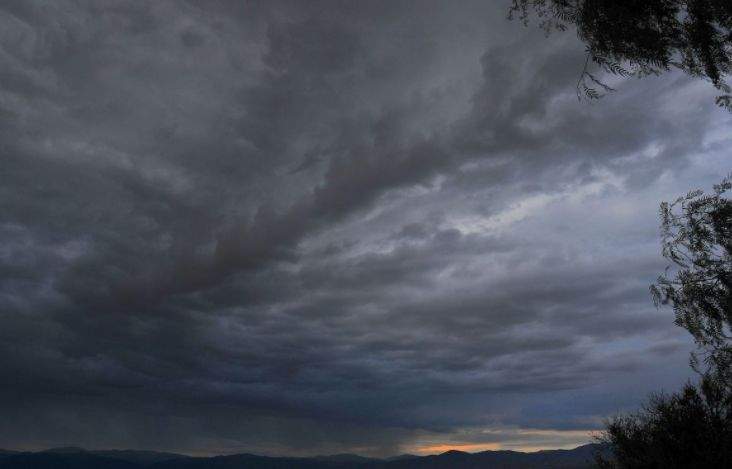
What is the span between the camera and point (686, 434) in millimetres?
28625

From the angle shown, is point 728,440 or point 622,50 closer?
point 622,50

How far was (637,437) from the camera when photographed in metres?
31.4

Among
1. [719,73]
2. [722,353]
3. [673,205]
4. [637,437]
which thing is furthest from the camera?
[637,437]

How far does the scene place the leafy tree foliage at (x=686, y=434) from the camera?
89.5 ft

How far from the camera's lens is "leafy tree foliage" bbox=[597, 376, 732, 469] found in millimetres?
27281

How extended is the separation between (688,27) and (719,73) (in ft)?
6.46

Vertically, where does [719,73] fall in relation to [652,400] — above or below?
above

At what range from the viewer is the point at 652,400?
104 ft

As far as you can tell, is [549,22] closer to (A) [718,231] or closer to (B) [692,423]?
(A) [718,231]

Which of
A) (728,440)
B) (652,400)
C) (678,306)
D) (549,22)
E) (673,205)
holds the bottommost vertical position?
(728,440)

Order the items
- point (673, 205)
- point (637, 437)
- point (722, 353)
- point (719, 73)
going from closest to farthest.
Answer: point (719, 73), point (722, 353), point (673, 205), point (637, 437)

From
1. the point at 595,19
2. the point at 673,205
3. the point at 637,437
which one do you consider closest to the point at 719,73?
the point at 595,19

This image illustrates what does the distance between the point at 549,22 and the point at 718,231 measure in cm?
1291

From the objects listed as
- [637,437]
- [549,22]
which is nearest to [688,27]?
[549,22]
